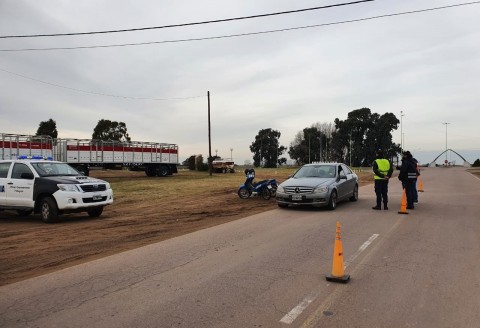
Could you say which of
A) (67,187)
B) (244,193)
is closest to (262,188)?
(244,193)

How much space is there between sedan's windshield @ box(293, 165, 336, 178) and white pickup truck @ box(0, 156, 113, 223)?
6544 mm

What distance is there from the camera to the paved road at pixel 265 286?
4387 mm

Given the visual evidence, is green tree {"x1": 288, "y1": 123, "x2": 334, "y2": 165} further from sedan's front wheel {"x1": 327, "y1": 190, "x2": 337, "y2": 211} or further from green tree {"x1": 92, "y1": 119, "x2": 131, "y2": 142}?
sedan's front wheel {"x1": 327, "y1": 190, "x2": 337, "y2": 211}

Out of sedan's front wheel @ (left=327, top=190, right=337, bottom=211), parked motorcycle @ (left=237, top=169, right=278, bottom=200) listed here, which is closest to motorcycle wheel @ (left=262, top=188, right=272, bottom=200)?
parked motorcycle @ (left=237, top=169, right=278, bottom=200)

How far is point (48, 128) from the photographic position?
66.5m

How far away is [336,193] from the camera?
530 inches

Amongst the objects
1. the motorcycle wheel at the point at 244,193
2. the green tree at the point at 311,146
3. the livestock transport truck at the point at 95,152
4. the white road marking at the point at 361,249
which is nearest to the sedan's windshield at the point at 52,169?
the motorcycle wheel at the point at 244,193

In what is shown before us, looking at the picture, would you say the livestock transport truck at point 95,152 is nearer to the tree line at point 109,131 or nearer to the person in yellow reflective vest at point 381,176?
the person in yellow reflective vest at point 381,176

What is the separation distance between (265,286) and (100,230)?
6012mm

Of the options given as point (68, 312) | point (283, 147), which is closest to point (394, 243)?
point (68, 312)

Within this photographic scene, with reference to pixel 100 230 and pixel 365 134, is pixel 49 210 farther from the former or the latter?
pixel 365 134

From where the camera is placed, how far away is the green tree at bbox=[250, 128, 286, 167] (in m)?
127

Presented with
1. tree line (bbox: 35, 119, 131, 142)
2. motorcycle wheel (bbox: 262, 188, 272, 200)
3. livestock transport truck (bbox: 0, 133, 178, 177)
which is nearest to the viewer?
motorcycle wheel (bbox: 262, 188, 272, 200)

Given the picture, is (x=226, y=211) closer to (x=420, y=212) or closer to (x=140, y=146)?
(x=420, y=212)
